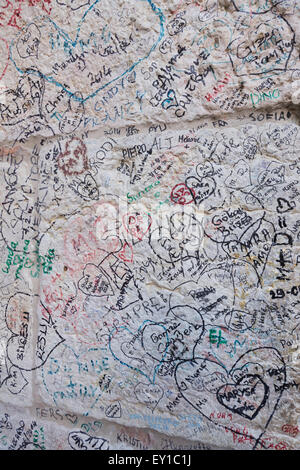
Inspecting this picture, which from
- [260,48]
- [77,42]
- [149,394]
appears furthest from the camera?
[77,42]

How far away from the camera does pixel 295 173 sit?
1.24 meters

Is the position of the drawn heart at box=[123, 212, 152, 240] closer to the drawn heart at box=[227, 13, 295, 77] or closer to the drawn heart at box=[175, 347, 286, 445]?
the drawn heart at box=[175, 347, 286, 445]

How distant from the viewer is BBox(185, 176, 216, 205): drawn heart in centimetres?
134

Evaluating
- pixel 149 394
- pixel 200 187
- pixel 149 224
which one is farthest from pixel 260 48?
pixel 149 394

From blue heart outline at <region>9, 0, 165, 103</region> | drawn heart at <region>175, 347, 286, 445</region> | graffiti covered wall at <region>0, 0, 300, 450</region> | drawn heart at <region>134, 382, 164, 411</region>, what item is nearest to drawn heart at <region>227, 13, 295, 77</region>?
graffiti covered wall at <region>0, 0, 300, 450</region>

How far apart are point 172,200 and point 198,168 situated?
0.15m

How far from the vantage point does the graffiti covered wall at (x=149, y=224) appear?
1263 mm

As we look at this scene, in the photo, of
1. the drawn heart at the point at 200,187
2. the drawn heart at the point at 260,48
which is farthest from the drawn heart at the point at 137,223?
the drawn heart at the point at 260,48

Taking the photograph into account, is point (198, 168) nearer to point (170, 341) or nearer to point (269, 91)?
point (269, 91)

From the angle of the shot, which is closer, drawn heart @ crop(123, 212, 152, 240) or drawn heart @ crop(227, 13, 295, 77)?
drawn heart @ crop(227, 13, 295, 77)

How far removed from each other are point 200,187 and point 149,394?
2.68 ft

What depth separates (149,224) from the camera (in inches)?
55.9

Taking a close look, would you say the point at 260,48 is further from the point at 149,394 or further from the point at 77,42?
the point at 149,394

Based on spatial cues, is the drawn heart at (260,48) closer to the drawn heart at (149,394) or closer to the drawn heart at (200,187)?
the drawn heart at (200,187)
